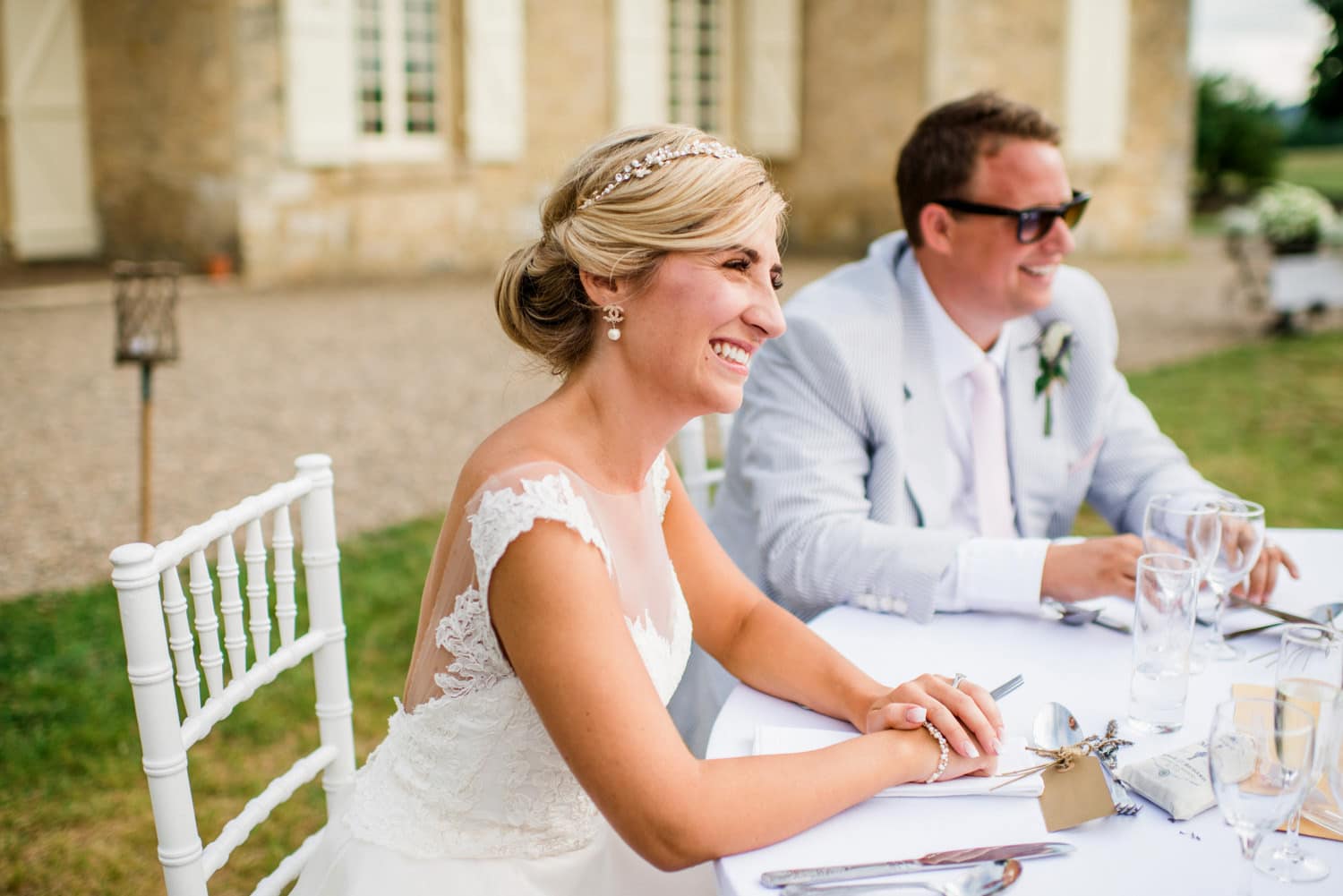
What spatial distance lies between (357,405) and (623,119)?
714cm

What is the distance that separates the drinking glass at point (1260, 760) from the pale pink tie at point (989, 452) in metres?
1.53

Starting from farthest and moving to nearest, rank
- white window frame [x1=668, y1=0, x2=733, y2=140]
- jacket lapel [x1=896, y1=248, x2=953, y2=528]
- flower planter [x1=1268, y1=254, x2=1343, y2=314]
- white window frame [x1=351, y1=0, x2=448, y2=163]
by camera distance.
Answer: white window frame [x1=668, y1=0, x2=733, y2=140], white window frame [x1=351, y1=0, x2=448, y2=163], flower planter [x1=1268, y1=254, x2=1343, y2=314], jacket lapel [x1=896, y1=248, x2=953, y2=528]

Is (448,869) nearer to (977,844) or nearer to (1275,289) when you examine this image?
(977,844)

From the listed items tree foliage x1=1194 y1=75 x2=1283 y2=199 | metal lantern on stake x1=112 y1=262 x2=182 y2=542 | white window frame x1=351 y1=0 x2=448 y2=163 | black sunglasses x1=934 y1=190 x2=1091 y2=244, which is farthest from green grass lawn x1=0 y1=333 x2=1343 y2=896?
tree foliage x1=1194 y1=75 x2=1283 y2=199

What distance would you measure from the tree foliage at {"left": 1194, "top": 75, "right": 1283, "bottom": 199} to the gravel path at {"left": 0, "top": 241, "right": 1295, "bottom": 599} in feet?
42.5

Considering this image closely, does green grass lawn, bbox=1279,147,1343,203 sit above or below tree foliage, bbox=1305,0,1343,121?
below

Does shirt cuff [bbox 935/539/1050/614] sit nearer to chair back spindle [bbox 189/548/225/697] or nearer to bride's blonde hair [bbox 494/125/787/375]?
bride's blonde hair [bbox 494/125/787/375]

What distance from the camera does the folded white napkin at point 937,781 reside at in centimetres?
149

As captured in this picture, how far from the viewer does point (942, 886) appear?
1.27m

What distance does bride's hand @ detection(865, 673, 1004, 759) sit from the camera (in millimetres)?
1528

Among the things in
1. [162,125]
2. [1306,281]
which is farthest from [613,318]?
[162,125]

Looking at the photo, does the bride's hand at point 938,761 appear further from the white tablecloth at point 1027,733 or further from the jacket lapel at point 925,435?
the jacket lapel at point 925,435

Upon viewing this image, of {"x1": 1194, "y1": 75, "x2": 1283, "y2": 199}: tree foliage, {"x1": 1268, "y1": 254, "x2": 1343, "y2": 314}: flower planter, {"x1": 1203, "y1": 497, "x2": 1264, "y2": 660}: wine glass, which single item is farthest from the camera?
{"x1": 1194, "y1": 75, "x2": 1283, "y2": 199}: tree foliage

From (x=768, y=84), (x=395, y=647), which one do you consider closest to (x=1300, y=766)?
(x=395, y=647)
